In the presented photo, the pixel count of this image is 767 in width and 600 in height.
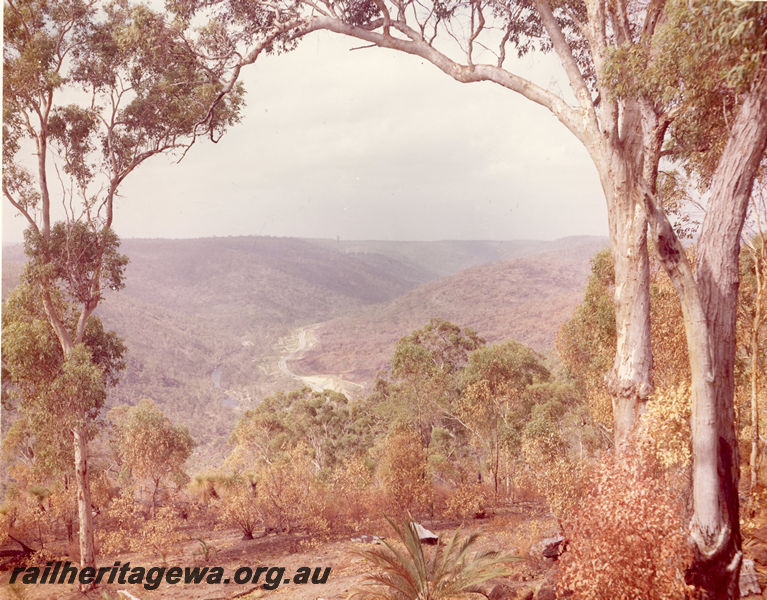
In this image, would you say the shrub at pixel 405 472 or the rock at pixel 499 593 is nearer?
the rock at pixel 499 593

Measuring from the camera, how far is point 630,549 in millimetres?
3812

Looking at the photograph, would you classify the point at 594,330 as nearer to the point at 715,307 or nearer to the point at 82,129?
the point at 715,307

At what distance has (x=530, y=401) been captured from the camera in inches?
598

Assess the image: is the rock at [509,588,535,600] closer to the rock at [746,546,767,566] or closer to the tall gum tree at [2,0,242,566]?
the rock at [746,546,767,566]

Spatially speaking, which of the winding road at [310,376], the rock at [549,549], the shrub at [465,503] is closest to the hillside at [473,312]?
the winding road at [310,376]

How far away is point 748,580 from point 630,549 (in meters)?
1.74

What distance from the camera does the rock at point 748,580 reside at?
4.50 meters

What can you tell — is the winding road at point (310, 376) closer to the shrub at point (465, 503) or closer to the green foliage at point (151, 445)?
the green foliage at point (151, 445)

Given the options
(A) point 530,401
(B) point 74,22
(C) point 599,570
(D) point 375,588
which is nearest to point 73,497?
(D) point 375,588

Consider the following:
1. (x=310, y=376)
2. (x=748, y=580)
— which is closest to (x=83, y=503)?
(x=748, y=580)

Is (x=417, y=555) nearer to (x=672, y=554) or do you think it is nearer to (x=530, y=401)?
(x=672, y=554)

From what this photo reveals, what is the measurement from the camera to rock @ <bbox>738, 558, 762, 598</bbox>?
14.8 ft

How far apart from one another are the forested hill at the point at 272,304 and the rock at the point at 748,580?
22209 millimetres

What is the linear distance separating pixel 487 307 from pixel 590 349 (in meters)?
28.3
